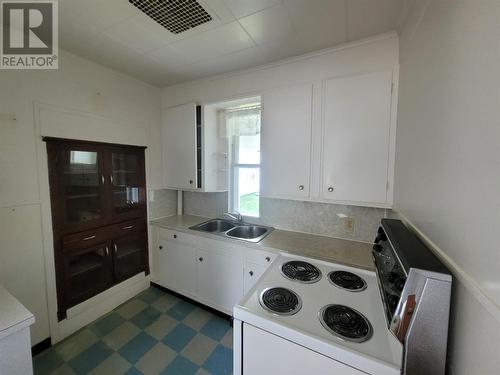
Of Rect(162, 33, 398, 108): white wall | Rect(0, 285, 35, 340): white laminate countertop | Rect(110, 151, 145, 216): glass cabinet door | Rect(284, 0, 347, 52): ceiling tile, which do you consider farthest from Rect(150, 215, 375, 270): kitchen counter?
Rect(284, 0, 347, 52): ceiling tile

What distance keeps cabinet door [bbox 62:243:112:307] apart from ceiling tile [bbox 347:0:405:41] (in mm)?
2949

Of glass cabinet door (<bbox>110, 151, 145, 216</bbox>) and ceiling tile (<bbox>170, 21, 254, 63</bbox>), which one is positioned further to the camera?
glass cabinet door (<bbox>110, 151, 145, 216</bbox>)

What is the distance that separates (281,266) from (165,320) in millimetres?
1447

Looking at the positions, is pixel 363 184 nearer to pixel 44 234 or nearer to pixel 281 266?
pixel 281 266

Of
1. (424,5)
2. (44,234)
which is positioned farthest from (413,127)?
(44,234)

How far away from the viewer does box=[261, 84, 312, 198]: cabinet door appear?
1.87 m

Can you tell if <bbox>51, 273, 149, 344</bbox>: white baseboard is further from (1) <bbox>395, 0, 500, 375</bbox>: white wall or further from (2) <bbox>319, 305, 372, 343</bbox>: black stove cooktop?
(1) <bbox>395, 0, 500, 375</bbox>: white wall

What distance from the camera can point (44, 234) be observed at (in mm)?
1767

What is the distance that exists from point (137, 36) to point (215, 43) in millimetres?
607

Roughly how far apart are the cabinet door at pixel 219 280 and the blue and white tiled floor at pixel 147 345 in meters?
0.18

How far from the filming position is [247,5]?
4.35 feet

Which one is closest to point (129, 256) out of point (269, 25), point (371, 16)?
point (269, 25)

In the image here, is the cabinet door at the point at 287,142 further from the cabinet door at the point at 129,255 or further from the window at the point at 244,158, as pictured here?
the cabinet door at the point at 129,255

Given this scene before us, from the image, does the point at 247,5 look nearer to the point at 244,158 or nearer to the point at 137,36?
the point at 137,36
